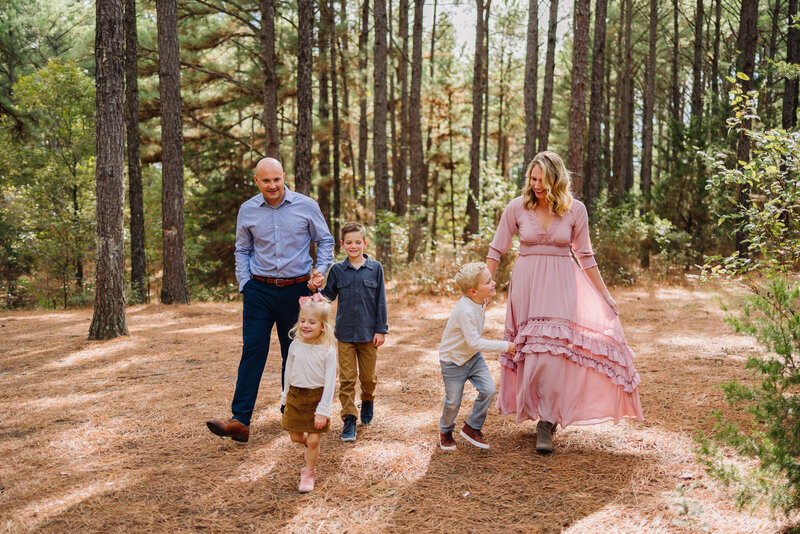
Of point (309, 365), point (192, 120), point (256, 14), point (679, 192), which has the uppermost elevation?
point (256, 14)

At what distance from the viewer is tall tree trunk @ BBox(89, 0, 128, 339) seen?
26.9 feet

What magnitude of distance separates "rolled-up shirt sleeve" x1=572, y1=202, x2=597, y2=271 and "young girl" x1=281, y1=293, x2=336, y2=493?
6.38 ft

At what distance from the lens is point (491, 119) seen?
33094mm

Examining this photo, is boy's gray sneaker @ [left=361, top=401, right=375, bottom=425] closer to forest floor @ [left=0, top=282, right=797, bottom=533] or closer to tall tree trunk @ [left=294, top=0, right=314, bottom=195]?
forest floor @ [left=0, top=282, right=797, bottom=533]

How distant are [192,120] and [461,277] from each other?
17.6 m

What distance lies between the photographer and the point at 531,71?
625 inches

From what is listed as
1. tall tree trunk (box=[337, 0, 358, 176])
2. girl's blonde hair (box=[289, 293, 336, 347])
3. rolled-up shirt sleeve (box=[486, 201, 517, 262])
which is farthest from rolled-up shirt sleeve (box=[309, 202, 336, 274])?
tall tree trunk (box=[337, 0, 358, 176])

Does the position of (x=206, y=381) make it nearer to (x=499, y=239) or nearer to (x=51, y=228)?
(x=499, y=239)

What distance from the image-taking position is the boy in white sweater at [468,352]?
392 centimetres

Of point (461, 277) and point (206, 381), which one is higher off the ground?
point (461, 277)

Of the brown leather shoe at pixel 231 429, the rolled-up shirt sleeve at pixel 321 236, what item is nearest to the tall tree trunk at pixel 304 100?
the rolled-up shirt sleeve at pixel 321 236

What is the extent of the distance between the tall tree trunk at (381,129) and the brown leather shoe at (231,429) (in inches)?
377

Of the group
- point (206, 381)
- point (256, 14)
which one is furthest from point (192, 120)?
point (206, 381)

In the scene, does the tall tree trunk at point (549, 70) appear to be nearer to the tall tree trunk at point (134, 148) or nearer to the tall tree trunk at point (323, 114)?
the tall tree trunk at point (323, 114)
